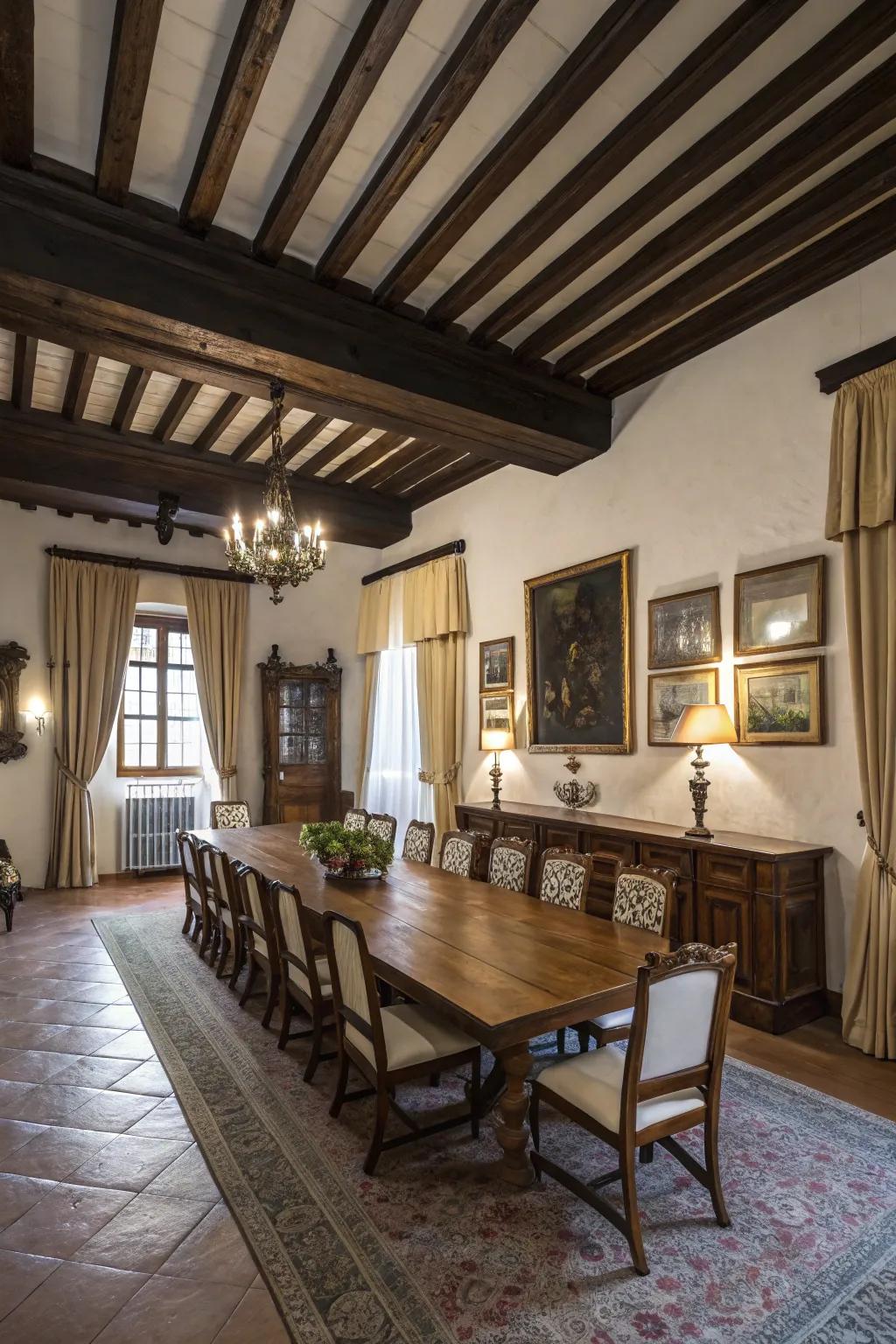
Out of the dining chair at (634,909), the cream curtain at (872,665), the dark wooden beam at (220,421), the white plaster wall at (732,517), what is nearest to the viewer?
the dining chair at (634,909)

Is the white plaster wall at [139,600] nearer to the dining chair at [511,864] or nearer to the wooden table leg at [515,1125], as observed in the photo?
the dining chair at [511,864]

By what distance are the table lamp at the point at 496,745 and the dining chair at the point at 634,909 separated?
2.28m

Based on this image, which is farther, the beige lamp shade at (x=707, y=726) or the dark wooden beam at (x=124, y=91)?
the beige lamp shade at (x=707, y=726)

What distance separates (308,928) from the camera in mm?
2934

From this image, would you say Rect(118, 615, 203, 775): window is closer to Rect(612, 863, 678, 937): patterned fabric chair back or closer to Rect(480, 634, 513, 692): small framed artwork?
Rect(480, 634, 513, 692): small framed artwork

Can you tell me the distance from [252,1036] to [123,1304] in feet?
5.32

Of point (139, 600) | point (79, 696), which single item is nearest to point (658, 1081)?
point (79, 696)

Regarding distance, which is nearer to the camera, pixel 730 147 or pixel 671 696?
pixel 730 147

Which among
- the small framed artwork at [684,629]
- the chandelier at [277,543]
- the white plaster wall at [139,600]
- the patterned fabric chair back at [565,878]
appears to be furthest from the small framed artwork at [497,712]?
the white plaster wall at [139,600]

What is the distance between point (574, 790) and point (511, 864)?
1.41 meters

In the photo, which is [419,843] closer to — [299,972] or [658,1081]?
[299,972]

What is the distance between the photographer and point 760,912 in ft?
11.4

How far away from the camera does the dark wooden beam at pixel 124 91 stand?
2270mm

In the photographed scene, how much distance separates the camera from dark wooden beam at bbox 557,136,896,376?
3.07 m
